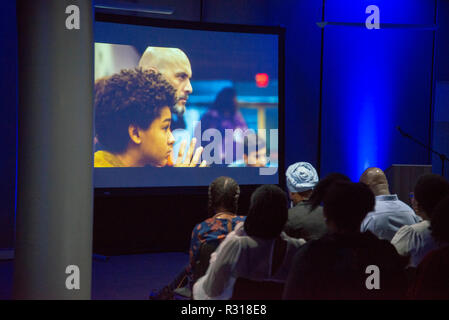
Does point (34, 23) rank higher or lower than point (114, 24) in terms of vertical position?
lower

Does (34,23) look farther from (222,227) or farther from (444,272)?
(444,272)

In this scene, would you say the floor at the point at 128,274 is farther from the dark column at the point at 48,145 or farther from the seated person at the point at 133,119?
the dark column at the point at 48,145

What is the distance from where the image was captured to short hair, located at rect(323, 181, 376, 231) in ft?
→ 5.17

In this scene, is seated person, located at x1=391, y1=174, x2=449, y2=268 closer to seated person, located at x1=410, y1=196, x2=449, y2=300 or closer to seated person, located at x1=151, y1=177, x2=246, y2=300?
seated person, located at x1=410, y1=196, x2=449, y2=300

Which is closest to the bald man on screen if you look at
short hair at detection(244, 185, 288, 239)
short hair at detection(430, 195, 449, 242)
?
short hair at detection(244, 185, 288, 239)

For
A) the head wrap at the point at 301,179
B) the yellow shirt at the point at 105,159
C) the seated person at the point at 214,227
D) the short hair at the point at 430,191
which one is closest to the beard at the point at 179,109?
the yellow shirt at the point at 105,159

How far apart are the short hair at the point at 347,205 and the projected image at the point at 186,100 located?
408 centimetres

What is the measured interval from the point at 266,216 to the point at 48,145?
120 cm

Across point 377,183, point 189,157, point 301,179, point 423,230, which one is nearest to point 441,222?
point 423,230

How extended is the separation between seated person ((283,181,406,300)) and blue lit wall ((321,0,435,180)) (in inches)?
203

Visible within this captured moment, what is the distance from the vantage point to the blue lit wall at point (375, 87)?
6703 millimetres
